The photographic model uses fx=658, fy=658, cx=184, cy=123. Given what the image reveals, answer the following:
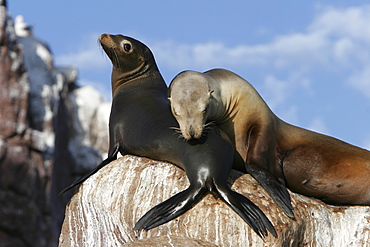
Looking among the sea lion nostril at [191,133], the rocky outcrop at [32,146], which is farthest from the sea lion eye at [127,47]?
the rocky outcrop at [32,146]

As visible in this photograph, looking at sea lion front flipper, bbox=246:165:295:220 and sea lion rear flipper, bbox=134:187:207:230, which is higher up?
sea lion front flipper, bbox=246:165:295:220

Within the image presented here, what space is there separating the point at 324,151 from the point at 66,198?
1809cm

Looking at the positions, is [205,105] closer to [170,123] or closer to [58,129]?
[170,123]

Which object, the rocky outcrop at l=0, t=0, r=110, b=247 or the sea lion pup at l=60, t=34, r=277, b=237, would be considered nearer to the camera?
the sea lion pup at l=60, t=34, r=277, b=237

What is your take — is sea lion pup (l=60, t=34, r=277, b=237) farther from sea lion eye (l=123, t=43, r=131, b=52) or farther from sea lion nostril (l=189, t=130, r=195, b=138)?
sea lion nostril (l=189, t=130, r=195, b=138)

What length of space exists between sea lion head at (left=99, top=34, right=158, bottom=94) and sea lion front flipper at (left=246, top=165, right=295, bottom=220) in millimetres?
2082

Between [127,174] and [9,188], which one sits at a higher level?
[127,174]

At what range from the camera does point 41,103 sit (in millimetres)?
21547

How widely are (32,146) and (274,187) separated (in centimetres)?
1523

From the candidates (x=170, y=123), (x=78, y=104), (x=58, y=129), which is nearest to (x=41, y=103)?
(x=58, y=129)

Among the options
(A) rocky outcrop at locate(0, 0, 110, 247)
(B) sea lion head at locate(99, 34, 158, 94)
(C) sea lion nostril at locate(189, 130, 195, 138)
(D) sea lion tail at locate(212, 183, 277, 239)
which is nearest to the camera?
(D) sea lion tail at locate(212, 183, 277, 239)

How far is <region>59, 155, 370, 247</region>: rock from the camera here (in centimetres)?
550

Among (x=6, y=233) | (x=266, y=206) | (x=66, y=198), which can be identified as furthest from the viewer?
(x=66, y=198)

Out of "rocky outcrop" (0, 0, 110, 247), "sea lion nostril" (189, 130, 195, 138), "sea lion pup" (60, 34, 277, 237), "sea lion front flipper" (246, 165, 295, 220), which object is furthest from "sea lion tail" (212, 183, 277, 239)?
"rocky outcrop" (0, 0, 110, 247)
